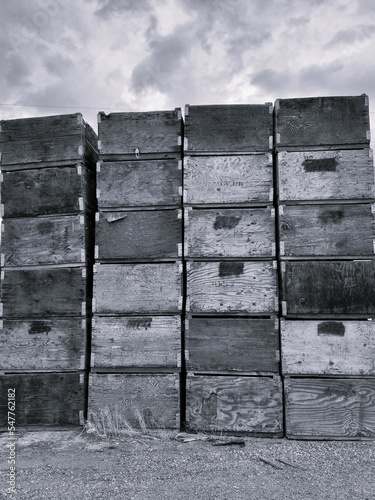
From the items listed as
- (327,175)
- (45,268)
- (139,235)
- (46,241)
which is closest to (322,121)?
(327,175)

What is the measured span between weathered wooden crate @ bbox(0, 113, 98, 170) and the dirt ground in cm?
300

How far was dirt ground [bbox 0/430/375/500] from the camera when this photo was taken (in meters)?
3.81

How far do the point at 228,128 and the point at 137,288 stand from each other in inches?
79.8

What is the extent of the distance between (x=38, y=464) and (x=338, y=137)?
4.40 meters

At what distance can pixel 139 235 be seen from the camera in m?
5.48

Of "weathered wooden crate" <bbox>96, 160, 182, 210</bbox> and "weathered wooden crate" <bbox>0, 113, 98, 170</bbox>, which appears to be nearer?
"weathered wooden crate" <bbox>96, 160, 182, 210</bbox>

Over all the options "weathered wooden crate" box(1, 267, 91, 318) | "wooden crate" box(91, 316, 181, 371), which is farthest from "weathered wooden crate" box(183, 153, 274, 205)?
"weathered wooden crate" box(1, 267, 91, 318)

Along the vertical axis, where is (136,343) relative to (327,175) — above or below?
below

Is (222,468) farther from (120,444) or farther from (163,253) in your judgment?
(163,253)

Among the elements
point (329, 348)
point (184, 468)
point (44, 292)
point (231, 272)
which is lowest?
point (184, 468)

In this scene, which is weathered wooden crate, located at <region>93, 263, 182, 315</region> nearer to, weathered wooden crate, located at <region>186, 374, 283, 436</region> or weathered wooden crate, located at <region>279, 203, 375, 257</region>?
weathered wooden crate, located at <region>186, 374, 283, 436</region>

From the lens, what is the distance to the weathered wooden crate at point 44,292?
5477 mm

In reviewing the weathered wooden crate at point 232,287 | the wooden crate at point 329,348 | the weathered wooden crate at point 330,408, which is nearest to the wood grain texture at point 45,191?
the weathered wooden crate at point 232,287

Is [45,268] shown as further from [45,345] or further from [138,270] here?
[138,270]
